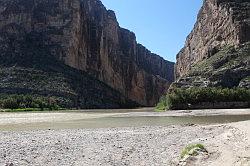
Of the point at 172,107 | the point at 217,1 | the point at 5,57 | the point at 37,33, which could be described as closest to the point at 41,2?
the point at 37,33

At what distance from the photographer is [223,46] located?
152m

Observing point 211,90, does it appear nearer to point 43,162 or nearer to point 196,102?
point 196,102

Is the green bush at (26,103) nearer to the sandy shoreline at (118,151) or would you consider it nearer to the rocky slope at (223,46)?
the rocky slope at (223,46)

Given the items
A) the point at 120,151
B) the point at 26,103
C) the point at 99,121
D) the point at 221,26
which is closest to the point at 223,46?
the point at 221,26

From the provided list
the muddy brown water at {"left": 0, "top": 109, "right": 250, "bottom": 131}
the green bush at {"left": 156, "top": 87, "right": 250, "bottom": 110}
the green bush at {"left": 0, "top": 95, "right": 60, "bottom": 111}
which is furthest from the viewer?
the green bush at {"left": 0, "top": 95, "right": 60, "bottom": 111}

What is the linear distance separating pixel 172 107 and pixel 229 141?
3300 inches

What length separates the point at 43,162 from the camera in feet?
69.9

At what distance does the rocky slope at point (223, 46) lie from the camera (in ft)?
401

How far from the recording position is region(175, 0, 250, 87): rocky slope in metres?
122

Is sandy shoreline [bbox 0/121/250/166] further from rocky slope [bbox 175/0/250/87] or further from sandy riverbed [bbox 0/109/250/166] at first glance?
rocky slope [bbox 175/0/250/87]

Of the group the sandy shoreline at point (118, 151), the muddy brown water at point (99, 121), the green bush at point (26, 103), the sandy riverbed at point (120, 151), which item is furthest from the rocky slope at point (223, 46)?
the sandy riverbed at point (120, 151)

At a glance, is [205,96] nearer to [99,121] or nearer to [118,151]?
[99,121]

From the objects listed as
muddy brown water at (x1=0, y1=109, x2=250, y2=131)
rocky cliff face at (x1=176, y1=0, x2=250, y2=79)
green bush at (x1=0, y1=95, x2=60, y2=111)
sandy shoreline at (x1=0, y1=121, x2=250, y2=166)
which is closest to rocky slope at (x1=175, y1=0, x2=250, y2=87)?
rocky cliff face at (x1=176, y1=0, x2=250, y2=79)

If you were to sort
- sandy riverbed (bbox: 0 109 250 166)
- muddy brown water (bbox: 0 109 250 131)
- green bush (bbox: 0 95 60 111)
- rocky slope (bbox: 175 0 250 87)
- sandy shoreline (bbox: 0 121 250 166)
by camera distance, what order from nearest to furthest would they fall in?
sandy riverbed (bbox: 0 109 250 166), sandy shoreline (bbox: 0 121 250 166), muddy brown water (bbox: 0 109 250 131), green bush (bbox: 0 95 60 111), rocky slope (bbox: 175 0 250 87)
